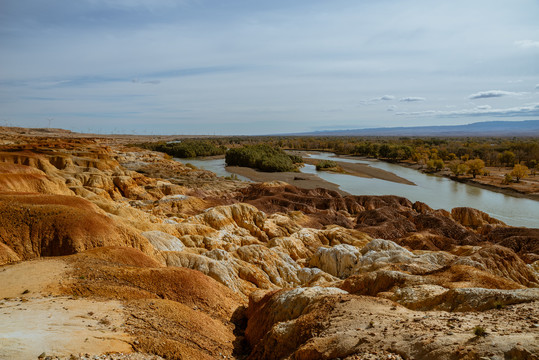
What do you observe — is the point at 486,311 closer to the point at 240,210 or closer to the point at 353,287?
the point at 353,287

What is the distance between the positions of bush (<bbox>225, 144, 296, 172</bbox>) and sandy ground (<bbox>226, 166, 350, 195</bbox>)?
2.43 m

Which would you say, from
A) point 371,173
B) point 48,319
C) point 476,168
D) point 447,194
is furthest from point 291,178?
point 48,319

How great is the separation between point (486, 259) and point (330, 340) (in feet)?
57.3

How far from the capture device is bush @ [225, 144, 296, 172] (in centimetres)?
8656

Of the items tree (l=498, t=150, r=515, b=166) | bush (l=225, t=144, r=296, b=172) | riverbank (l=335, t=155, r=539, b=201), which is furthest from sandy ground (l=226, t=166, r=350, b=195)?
tree (l=498, t=150, r=515, b=166)

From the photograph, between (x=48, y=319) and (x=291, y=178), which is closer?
(x=48, y=319)

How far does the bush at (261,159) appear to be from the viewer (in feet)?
284

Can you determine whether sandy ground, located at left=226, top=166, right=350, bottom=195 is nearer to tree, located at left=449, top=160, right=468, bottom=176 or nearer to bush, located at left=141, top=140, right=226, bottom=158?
bush, located at left=141, top=140, right=226, bottom=158

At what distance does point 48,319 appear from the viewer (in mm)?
9305

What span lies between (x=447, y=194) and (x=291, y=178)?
99.5 feet

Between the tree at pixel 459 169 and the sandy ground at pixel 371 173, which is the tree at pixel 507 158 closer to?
the tree at pixel 459 169

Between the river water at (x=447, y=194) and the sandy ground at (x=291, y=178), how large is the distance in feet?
9.87

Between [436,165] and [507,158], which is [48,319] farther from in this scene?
[507,158]

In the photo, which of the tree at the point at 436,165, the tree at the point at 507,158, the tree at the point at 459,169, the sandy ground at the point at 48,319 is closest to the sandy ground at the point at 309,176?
the tree at the point at 459,169
